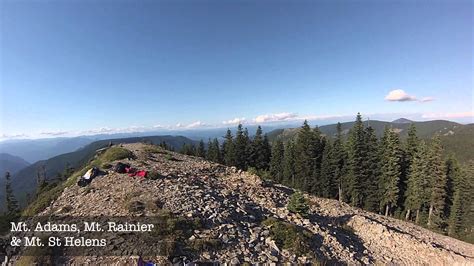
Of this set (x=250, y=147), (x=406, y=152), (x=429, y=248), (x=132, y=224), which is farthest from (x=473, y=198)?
(x=132, y=224)

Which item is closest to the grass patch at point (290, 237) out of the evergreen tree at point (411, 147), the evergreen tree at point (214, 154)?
the evergreen tree at point (411, 147)

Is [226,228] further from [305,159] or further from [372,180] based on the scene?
[305,159]

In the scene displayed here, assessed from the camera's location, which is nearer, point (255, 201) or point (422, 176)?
point (255, 201)

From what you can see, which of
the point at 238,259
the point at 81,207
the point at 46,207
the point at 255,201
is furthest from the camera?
the point at 255,201

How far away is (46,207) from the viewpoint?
18359 millimetres

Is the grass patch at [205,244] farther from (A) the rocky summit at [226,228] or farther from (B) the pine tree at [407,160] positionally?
(B) the pine tree at [407,160]

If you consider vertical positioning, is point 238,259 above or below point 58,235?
below

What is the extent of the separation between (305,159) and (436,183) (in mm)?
20937

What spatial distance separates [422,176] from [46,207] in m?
48.1

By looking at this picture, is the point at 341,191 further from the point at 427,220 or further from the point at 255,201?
the point at 255,201

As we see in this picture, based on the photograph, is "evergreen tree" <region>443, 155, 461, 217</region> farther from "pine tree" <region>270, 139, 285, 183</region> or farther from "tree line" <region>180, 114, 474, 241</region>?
"pine tree" <region>270, 139, 285, 183</region>

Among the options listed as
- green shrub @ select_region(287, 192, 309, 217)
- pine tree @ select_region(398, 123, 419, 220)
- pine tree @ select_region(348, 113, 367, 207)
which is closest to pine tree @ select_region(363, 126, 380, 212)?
pine tree @ select_region(348, 113, 367, 207)

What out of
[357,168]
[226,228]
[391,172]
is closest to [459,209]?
[391,172]

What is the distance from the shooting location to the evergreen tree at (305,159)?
50781 millimetres
